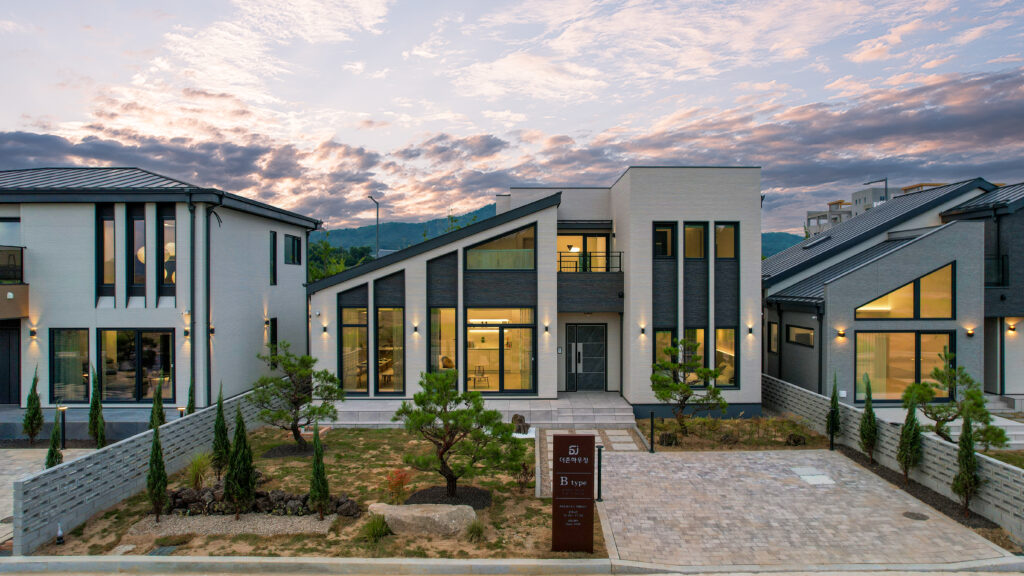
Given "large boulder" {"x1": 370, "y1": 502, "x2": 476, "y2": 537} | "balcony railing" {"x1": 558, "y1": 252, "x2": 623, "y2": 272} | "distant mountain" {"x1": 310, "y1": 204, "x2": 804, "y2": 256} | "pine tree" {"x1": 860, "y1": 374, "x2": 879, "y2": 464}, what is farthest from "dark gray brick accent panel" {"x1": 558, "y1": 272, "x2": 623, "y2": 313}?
"distant mountain" {"x1": 310, "y1": 204, "x2": 804, "y2": 256}

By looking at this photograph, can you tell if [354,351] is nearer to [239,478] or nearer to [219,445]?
[219,445]

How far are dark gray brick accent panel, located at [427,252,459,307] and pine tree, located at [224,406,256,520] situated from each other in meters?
8.28

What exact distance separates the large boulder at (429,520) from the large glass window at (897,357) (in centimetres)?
1397

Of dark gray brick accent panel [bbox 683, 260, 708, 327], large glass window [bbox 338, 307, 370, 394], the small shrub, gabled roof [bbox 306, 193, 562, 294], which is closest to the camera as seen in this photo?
the small shrub

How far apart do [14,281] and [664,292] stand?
63.3 feet

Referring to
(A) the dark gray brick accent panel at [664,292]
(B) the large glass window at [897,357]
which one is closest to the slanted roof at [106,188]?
(A) the dark gray brick accent panel at [664,292]

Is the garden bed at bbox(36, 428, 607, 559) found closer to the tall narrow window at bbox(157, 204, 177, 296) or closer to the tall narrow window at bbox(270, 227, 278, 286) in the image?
the tall narrow window at bbox(157, 204, 177, 296)

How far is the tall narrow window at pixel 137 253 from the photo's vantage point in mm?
15141

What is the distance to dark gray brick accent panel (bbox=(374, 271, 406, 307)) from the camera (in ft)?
55.1

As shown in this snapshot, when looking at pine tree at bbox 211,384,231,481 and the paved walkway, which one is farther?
pine tree at bbox 211,384,231,481

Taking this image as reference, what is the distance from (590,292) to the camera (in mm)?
17266

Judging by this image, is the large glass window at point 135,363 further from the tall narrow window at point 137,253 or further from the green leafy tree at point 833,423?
the green leafy tree at point 833,423

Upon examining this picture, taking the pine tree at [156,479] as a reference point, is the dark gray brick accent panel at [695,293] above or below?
above

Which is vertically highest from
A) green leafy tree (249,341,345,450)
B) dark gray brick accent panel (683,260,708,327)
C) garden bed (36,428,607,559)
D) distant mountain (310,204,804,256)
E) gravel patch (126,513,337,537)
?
distant mountain (310,204,804,256)
